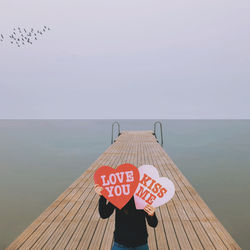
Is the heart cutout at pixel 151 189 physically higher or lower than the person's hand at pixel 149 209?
higher

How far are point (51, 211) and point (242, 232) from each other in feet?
29.2

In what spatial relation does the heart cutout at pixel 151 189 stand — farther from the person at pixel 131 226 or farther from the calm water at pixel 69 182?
the calm water at pixel 69 182

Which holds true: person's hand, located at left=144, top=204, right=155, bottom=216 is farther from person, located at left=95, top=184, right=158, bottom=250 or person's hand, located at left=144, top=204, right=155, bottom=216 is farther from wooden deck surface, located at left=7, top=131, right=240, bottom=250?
wooden deck surface, located at left=7, top=131, right=240, bottom=250

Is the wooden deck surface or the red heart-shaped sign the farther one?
the wooden deck surface

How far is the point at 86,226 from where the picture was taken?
4.71 meters

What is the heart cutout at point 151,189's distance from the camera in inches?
87.5

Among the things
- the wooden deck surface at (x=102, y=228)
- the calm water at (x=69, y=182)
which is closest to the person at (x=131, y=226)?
the wooden deck surface at (x=102, y=228)

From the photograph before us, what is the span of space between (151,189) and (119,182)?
296 millimetres

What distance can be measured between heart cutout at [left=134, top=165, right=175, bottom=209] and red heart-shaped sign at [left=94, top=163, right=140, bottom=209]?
0.19 ft

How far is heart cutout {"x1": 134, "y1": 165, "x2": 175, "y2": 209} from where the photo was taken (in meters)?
2.22

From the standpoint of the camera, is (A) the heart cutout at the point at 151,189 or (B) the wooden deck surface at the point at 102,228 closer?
(A) the heart cutout at the point at 151,189

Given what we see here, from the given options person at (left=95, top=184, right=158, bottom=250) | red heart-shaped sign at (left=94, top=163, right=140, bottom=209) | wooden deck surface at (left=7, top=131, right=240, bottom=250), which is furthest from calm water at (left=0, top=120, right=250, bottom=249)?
red heart-shaped sign at (left=94, top=163, right=140, bottom=209)

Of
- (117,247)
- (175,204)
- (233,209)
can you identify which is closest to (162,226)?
(175,204)

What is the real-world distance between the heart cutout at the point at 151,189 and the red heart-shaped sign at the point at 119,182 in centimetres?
6
